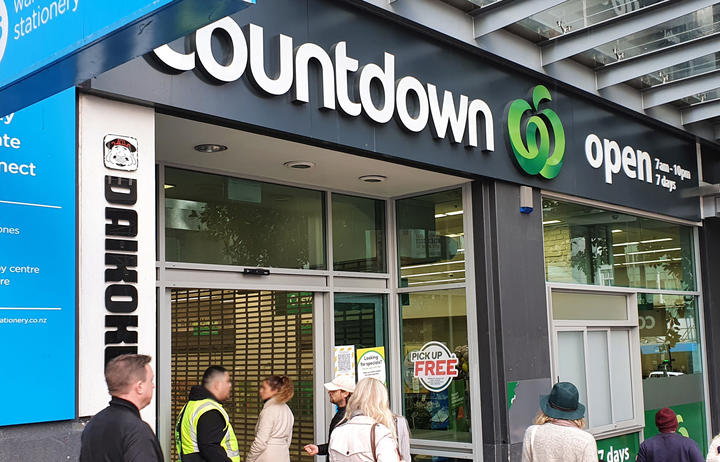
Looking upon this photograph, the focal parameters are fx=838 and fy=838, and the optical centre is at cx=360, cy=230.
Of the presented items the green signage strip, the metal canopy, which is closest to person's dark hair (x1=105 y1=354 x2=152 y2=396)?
the metal canopy

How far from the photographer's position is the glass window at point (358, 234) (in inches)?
328

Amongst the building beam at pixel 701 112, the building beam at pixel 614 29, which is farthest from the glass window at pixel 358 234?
the building beam at pixel 701 112

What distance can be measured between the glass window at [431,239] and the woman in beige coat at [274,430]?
2160 millimetres

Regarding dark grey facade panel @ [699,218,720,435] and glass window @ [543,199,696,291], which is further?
dark grey facade panel @ [699,218,720,435]

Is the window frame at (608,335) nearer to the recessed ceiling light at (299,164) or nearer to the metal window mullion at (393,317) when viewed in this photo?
the metal window mullion at (393,317)

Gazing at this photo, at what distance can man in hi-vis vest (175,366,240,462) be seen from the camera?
18.2ft

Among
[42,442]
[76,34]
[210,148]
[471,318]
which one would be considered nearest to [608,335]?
[471,318]

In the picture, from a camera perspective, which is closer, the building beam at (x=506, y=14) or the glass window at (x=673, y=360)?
the building beam at (x=506, y=14)

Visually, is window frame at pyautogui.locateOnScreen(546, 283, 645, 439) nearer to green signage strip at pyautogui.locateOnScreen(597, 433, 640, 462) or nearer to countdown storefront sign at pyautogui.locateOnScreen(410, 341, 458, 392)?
green signage strip at pyautogui.locateOnScreen(597, 433, 640, 462)

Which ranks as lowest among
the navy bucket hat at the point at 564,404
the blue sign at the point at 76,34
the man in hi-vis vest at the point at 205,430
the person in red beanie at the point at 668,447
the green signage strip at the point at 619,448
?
the green signage strip at the point at 619,448

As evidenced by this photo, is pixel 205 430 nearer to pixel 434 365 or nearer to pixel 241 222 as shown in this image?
pixel 241 222

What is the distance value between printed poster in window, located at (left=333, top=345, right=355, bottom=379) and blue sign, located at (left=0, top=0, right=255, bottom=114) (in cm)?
473

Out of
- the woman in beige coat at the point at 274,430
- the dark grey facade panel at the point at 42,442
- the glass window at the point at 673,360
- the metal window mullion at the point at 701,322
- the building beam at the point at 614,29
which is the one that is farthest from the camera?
the metal window mullion at the point at 701,322

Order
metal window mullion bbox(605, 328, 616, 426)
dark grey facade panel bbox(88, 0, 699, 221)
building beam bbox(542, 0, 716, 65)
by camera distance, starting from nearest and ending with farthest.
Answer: dark grey facade panel bbox(88, 0, 699, 221), building beam bbox(542, 0, 716, 65), metal window mullion bbox(605, 328, 616, 426)
